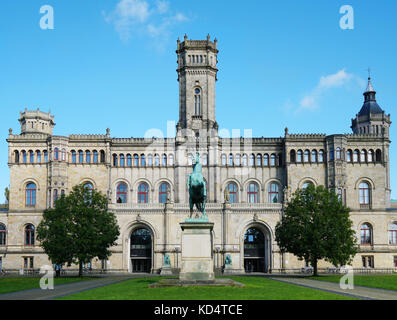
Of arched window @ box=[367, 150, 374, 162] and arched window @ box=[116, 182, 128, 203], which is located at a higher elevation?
arched window @ box=[367, 150, 374, 162]

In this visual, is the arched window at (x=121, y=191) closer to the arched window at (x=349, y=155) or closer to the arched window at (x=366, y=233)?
the arched window at (x=349, y=155)

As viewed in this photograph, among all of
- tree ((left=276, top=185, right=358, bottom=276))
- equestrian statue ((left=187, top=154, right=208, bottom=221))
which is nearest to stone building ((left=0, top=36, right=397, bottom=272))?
tree ((left=276, top=185, right=358, bottom=276))

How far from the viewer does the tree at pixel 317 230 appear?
59.2 meters

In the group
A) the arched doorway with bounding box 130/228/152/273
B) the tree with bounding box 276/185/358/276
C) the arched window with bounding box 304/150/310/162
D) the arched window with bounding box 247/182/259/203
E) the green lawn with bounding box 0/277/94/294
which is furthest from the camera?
the arched window with bounding box 247/182/259/203

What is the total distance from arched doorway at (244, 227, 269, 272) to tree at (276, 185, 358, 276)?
53.8 feet

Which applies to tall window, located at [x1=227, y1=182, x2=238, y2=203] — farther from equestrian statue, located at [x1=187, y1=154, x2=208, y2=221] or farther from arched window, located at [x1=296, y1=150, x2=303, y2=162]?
equestrian statue, located at [x1=187, y1=154, x2=208, y2=221]

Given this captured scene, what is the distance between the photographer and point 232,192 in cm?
8581

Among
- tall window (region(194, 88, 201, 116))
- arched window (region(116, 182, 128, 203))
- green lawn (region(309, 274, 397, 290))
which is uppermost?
tall window (region(194, 88, 201, 116))

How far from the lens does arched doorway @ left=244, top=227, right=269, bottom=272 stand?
79312 mm

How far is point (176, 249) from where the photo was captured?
75.8m

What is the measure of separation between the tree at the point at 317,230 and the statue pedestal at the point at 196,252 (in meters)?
25.6

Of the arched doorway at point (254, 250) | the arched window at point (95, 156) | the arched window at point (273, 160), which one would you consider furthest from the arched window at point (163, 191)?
the arched window at point (273, 160)
